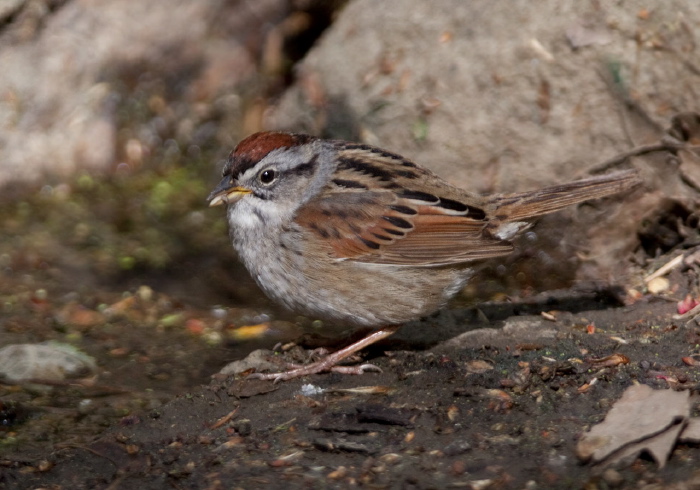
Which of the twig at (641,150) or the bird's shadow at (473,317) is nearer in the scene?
the bird's shadow at (473,317)

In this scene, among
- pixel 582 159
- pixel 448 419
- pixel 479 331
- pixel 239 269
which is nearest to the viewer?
pixel 448 419

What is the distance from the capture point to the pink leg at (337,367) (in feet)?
16.5

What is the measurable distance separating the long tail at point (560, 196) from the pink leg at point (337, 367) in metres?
0.98

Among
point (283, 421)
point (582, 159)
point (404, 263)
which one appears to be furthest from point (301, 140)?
point (582, 159)

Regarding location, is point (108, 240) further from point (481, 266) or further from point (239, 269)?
point (481, 266)

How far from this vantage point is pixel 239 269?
716 centimetres

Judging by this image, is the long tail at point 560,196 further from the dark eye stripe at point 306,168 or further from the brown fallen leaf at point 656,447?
the brown fallen leaf at point 656,447

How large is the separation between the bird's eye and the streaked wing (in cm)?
25

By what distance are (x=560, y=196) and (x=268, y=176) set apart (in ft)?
5.64

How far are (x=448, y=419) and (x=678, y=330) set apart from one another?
154cm

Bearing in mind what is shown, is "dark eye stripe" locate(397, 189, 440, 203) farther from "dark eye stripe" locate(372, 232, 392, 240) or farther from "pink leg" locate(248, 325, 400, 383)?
"pink leg" locate(248, 325, 400, 383)

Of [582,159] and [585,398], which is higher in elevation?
[582,159]

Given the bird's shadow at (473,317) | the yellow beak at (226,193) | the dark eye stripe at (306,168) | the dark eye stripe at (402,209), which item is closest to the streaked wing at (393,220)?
the dark eye stripe at (402,209)

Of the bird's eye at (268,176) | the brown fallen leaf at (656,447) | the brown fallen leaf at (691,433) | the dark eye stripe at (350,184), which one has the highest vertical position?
the bird's eye at (268,176)
